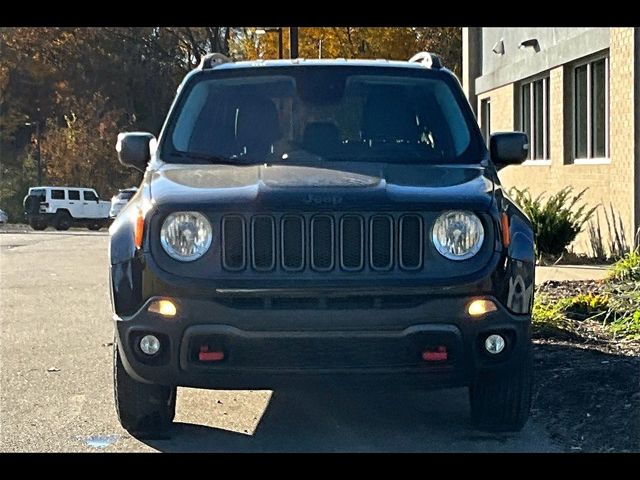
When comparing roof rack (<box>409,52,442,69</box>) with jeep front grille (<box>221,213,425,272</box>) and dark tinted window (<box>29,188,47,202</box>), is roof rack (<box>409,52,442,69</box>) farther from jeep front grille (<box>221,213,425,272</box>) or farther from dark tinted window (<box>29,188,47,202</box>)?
dark tinted window (<box>29,188,47,202</box>)

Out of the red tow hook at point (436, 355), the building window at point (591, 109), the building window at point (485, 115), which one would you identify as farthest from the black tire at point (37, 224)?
the red tow hook at point (436, 355)

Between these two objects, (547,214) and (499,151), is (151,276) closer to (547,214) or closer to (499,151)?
(499,151)

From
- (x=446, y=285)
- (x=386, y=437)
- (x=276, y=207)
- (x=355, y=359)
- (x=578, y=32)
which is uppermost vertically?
(x=578, y=32)

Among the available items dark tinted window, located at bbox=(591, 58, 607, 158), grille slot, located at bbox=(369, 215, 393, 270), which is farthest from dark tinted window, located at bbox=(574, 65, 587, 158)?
grille slot, located at bbox=(369, 215, 393, 270)

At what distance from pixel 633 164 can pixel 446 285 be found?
902 cm

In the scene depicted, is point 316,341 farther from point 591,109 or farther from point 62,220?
point 62,220

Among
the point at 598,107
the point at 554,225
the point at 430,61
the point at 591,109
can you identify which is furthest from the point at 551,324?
the point at 591,109

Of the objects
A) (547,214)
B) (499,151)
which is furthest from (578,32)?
(499,151)

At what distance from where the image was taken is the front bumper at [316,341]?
469 cm

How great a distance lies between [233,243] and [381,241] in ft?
2.27

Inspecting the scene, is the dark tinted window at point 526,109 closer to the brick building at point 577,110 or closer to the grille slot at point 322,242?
the brick building at point 577,110

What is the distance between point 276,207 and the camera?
4.79 metres

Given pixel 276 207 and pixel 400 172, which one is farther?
pixel 400 172

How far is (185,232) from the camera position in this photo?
4.83 meters
